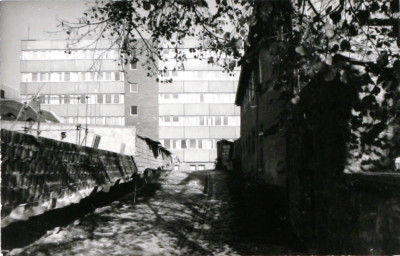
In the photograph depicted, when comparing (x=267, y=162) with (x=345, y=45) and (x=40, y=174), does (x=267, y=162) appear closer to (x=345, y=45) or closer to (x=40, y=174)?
(x=40, y=174)

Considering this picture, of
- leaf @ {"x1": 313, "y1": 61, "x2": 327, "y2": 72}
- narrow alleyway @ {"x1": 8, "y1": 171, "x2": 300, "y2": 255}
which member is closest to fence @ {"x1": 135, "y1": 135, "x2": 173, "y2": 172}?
narrow alleyway @ {"x1": 8, "y1": 171, "x2": 300, "y2": 255}

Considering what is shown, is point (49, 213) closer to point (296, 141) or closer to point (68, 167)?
point (68, 167)

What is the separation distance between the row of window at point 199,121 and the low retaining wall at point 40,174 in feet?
123

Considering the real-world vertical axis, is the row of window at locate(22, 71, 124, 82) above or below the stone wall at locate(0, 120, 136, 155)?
above

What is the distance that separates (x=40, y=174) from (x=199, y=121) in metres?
42.5

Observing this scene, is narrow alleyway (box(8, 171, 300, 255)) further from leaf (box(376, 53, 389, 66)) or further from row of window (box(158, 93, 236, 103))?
row of window (box(158, 93, 236, 103))

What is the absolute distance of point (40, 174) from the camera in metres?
7.88

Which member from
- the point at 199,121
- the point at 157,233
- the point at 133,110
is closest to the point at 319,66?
the point at 157,233

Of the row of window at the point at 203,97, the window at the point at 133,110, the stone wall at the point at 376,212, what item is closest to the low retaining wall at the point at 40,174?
the stone wall at the point at 376,212

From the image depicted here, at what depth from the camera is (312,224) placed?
7.29 metres

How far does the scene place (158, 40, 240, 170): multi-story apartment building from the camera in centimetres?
4981

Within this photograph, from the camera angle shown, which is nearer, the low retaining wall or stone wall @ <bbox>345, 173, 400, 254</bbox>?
stone wall @ <bbox>345, 173, 400, 254</bbox>

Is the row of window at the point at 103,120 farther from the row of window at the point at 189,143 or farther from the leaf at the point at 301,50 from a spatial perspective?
→ the leaf at the point at 301,50

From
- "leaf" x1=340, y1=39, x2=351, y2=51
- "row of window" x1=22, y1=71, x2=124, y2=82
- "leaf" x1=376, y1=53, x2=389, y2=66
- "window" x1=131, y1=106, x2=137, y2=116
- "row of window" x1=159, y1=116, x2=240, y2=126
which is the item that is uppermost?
"row of window" x1=22, y1=71, x2=124, y2=82
